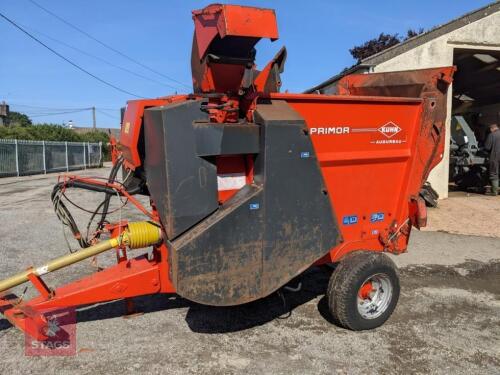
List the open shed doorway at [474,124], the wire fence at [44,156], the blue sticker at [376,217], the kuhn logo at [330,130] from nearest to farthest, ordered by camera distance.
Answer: the kuhn logo at [330,130] → the blue sticker at [376,217] → the open shed doorway at [474,124] → the wire fence at [44,156]

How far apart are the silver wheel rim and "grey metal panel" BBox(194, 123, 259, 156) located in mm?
1625

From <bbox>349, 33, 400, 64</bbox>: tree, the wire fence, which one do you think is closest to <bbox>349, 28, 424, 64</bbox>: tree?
<bbox>349, 33, 400, 64</bbox>: tree

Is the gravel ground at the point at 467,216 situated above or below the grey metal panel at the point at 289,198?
below

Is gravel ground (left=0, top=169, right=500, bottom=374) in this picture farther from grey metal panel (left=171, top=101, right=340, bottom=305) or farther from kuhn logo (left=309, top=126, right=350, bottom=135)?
kuhn logo (left=309, top=126, right=350, bottom=135)

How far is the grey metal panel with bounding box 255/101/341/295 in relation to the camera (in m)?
3.44

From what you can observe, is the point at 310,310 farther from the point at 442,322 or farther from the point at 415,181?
the point at 415,181

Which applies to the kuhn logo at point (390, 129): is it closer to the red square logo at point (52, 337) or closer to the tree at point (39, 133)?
the red square logo at point (52, 337)

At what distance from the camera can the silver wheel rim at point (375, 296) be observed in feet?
13.3

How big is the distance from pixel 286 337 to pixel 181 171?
5.58 ft

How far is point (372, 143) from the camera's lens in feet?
13.8

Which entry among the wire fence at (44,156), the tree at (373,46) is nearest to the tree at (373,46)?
the tree at (373,46)

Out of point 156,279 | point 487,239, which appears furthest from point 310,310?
point 487,239

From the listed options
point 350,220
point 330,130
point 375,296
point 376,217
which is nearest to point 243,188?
point 330,130

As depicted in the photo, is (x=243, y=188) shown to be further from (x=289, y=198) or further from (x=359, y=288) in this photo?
(x=359, y=288)
